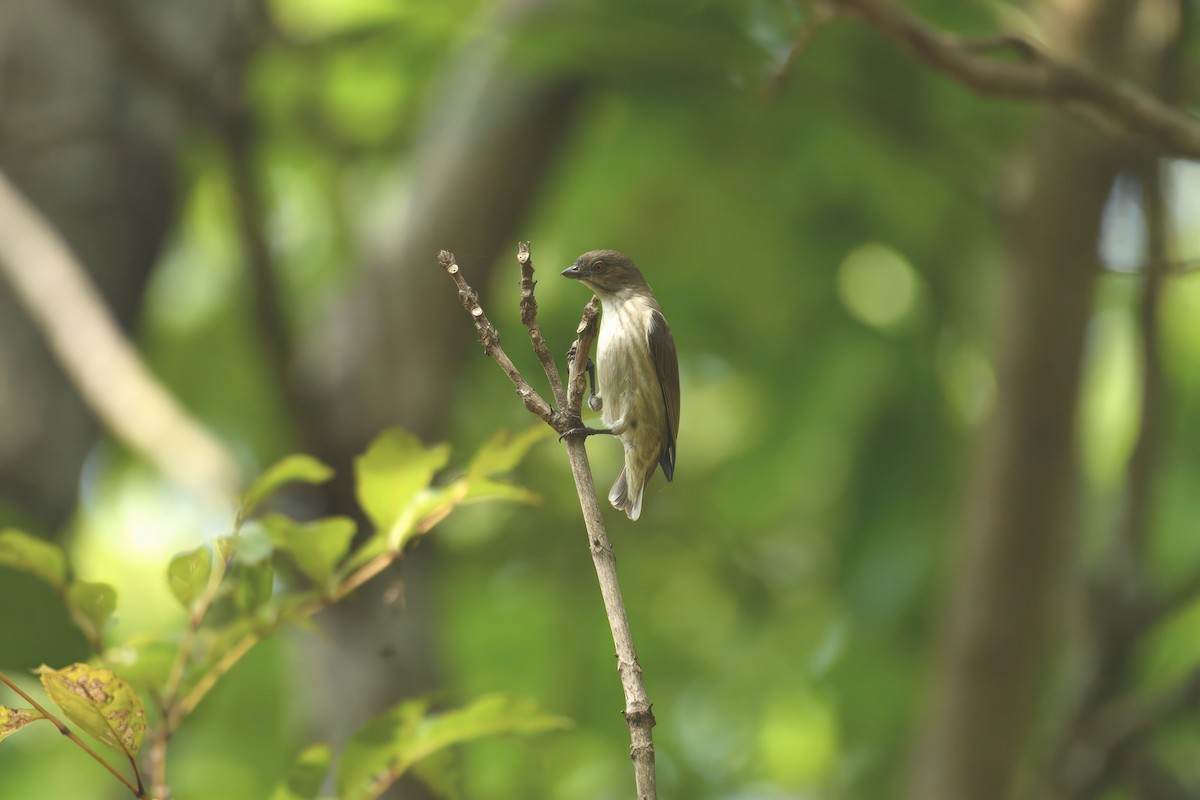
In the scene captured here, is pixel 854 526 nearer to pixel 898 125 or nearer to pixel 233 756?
pixel 898 125

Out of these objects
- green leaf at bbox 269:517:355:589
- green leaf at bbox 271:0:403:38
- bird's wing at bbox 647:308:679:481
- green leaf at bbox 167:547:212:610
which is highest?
green leaf at bbox 271:0:403:38

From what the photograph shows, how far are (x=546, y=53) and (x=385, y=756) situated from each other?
3037mm

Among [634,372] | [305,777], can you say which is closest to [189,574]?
[305,777]

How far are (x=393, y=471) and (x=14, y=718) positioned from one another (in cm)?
72

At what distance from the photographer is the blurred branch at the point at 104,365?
4.48 m

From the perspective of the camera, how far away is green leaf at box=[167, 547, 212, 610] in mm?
1955

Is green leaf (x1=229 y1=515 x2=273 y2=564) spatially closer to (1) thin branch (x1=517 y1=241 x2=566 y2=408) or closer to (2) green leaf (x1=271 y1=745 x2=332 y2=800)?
(2) green leaf (x1=271 y1=745 x2=332 y2=800)

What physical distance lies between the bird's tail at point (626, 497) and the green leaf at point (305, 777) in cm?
72

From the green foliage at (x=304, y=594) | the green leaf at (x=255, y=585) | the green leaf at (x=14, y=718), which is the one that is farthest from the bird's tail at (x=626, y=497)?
the green leaf at (x=14, y=718)

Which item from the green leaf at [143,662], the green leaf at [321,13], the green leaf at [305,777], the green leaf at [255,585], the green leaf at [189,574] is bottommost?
the green leaf at [305,777]

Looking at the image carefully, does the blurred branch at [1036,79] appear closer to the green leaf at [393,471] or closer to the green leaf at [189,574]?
the green leaf at [393,471]

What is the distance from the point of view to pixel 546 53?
14.8 ft

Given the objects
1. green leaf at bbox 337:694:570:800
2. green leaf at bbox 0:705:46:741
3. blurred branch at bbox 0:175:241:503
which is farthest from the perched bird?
blurred branch at bbox 0:175:241:503

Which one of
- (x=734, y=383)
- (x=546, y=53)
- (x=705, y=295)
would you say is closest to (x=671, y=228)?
(x=705, y=295)
